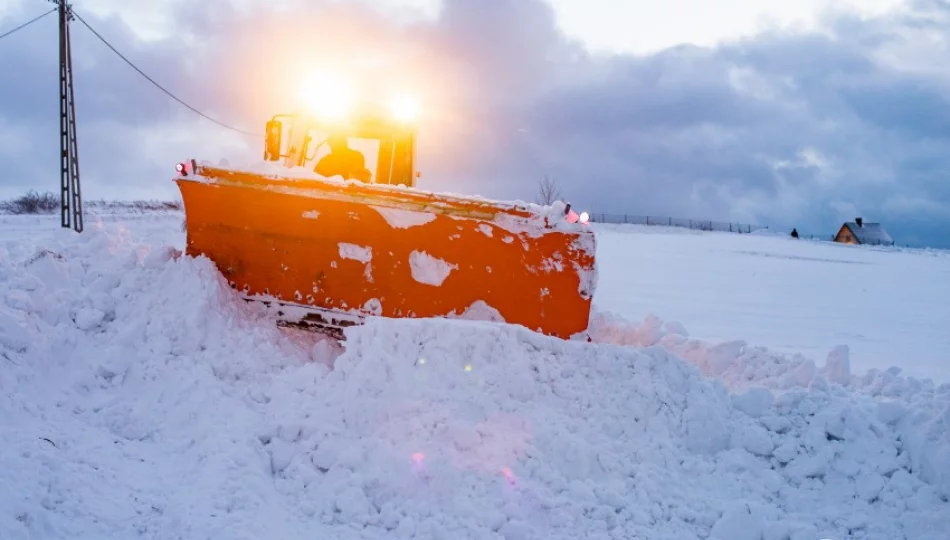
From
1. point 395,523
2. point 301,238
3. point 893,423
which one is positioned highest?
point 301,238

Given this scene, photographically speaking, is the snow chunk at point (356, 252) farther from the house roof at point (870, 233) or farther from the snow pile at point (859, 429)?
the house roof at point (870, 233)

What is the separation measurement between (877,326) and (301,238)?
11.0 m

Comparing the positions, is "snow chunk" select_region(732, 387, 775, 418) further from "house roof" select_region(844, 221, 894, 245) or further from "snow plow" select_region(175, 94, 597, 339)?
"house roof" select_region(844, 221, 894, 245)

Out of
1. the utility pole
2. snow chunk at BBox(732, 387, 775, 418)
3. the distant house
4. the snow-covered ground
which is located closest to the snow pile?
snow chunk at BBox(732, 387, 775, 418)

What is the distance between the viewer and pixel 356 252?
259 inches

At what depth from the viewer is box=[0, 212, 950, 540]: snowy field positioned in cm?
403

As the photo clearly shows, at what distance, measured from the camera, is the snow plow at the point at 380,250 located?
6449 mm

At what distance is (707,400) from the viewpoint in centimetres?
524

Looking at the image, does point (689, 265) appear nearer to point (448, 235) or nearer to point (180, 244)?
point (180, 244)

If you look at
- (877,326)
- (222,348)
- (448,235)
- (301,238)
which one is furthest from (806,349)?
(222,348)

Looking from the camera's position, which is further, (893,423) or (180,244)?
(180,244)

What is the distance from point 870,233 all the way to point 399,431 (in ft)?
246

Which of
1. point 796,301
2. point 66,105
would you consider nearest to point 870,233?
point 796,301

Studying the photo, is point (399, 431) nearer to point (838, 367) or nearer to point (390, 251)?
point (390, 251)
